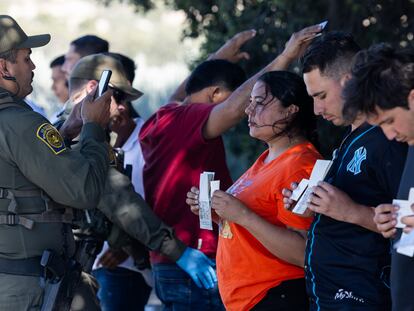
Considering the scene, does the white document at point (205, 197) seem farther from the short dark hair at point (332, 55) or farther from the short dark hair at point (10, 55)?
the short dark hair at point (10, 55)

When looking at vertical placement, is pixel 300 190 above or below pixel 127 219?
above

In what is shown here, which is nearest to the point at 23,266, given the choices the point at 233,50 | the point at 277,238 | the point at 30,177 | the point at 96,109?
the point at 30,177

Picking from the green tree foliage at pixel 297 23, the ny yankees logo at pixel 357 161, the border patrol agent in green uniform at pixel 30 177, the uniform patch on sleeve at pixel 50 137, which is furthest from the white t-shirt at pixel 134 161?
the ny yankees logo at pixel 357 161

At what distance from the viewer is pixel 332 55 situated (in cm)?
379

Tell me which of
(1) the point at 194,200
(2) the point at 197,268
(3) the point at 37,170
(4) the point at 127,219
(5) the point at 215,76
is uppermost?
(3) the point at 37,170

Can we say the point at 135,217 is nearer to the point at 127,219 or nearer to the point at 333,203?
the point at 127,219

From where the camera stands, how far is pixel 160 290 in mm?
5164

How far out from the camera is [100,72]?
554 cm

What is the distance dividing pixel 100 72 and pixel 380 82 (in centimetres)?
275

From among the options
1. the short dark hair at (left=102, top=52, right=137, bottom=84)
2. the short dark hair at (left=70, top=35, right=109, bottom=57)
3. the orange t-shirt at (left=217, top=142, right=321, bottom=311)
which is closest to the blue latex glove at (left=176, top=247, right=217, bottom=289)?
the orange t-shirt at (left=217, top=142, right=321, bottom=311)

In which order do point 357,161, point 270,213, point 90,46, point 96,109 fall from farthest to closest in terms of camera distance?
1. point 90,46
2. point 96,109
3. point 270,213
4. point 357,161

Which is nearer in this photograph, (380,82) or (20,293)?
(380,82)

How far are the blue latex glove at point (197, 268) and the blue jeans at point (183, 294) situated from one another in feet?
0.28

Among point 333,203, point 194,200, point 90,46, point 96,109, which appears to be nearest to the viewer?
point 333,203
